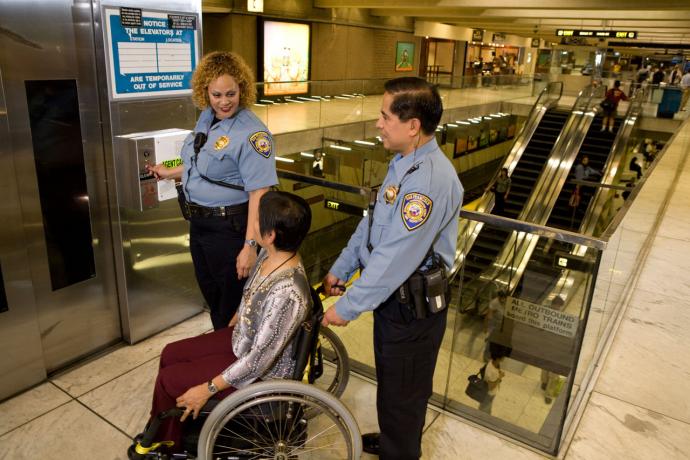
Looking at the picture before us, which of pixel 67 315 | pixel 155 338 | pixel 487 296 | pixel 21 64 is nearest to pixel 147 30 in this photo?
pixel 21 64

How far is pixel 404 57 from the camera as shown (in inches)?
733

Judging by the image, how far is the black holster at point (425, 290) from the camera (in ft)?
5.95

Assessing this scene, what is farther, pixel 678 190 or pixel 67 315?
pixel 678 190

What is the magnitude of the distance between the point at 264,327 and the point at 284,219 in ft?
1.21

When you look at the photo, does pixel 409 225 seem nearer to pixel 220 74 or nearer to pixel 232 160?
pixel 232 160

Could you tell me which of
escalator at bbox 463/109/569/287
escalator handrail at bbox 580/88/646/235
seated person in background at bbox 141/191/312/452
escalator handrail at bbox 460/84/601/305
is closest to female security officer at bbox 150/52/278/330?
seated person in background at bbox 141/191/312/452

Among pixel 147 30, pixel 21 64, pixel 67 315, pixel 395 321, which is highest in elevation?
pixel 147 30

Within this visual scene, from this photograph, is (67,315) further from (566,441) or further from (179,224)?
(566,441)

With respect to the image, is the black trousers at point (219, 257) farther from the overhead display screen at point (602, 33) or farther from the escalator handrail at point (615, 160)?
the overhead display screen at point (602, 33)

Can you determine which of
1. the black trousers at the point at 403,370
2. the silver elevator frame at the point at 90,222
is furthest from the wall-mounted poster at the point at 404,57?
the black trousers at the point at 403,370

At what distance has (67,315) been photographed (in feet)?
9.25

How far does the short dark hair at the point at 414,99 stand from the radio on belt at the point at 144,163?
5.10 feet

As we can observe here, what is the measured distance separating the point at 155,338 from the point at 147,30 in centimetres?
173

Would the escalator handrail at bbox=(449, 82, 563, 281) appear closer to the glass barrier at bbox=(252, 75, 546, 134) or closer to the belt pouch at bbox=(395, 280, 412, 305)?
the glass barrier at bbox=(252, 75, 546, 134)
